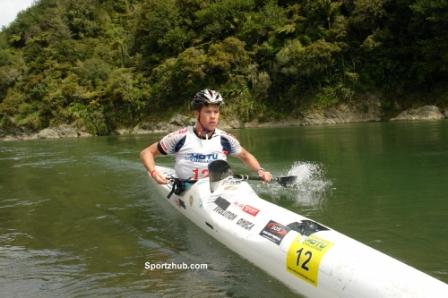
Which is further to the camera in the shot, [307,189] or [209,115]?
[307,189]

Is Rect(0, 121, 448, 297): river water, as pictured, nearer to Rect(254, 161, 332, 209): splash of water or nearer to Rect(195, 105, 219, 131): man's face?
Rect(254, 161, 332, 209): splash of water

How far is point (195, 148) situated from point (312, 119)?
118 ft

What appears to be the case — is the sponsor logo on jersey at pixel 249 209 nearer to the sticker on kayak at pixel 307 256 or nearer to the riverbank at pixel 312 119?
the sticker on kayak at pixel 307 256

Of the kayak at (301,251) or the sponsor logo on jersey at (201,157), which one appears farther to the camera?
the sponsor logo on jersey at (201,157)

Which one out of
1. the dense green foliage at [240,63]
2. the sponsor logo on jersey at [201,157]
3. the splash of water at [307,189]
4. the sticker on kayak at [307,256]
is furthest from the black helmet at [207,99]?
the dense green foliage at [240,63]

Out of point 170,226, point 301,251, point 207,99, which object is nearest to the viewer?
point 301,251

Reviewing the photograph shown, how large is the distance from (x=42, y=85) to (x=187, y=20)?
66.1 ft

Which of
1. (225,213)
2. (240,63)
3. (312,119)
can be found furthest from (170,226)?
(240,63)

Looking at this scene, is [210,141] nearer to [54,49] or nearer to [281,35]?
[281,35]

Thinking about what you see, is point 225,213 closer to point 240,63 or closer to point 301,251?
point 301,251

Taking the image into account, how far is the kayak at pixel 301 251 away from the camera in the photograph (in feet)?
12.5

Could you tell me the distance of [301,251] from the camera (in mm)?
4613

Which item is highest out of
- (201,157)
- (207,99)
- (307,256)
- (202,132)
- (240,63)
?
(240,63)

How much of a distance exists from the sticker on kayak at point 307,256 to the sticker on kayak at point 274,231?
26 cm
